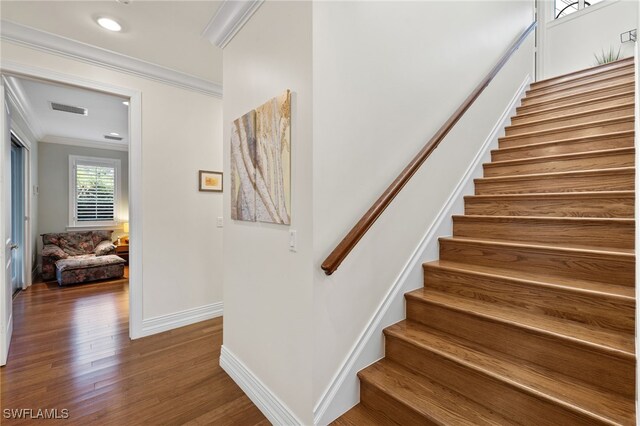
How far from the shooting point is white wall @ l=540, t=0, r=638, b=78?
14.6ft

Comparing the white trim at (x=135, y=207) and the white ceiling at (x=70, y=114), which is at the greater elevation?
the white ceiling at (x=70, y=114)

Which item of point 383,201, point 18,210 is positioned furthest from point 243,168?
point 18,210

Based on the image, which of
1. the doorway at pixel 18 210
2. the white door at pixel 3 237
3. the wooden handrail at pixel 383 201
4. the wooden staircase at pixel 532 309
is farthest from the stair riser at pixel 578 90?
the doorway at pixel 18 210

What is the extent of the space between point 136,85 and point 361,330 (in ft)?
10.1

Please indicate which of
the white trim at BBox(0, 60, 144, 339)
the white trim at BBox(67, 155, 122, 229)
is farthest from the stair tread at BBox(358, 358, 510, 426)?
the white trim at BBox(67, 155, 122, 229)

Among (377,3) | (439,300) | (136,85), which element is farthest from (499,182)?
(136,85)

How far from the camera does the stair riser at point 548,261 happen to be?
1.59 m

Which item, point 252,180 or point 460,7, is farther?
point 460,7

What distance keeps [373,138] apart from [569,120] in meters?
2.44

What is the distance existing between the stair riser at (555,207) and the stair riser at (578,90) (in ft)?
6.57

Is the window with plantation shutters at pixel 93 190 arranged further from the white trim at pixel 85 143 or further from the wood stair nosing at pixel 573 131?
the wood stair nosing at pixel 573 131

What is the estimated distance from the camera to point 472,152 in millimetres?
2809

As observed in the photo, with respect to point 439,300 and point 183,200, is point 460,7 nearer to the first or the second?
point 439,300

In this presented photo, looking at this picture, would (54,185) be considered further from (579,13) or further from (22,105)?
(579,13)
